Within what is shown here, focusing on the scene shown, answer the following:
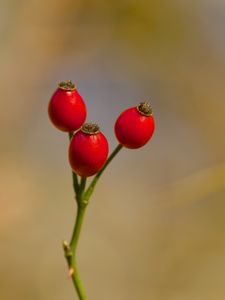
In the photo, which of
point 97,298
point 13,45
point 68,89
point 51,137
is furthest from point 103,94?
point 68,89

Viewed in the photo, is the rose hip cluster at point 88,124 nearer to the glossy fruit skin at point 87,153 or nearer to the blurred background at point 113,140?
the glossy fruit skin at point 87,153

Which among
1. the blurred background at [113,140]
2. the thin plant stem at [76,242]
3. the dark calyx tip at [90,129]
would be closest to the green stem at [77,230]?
the thin plant stem at [76,242]

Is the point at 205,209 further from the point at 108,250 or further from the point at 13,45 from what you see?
the point at 13,45

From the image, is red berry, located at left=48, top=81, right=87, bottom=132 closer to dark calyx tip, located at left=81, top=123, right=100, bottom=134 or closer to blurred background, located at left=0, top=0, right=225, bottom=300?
dark calyx tip, located at left=81, top=123, right=100, bottom=134

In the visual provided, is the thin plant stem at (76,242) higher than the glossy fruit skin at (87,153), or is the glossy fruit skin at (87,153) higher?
the glossy fruit skin at (87,153)

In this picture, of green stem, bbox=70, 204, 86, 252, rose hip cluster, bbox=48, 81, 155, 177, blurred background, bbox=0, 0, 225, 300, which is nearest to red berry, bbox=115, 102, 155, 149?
rose hip cluster, bbox=48, 81, 155, 177

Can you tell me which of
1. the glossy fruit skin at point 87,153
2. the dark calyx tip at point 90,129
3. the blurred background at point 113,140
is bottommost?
the glossy fruit skin at point 87,153

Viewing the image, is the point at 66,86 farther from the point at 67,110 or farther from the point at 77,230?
the point at 77,230
